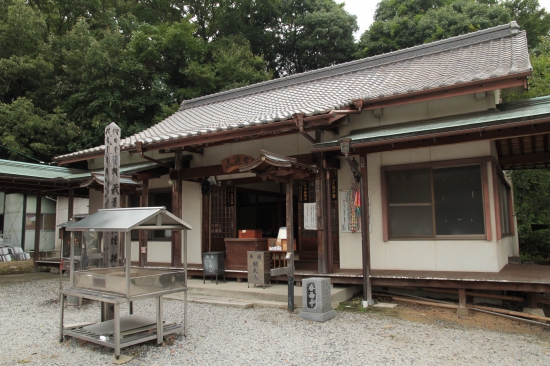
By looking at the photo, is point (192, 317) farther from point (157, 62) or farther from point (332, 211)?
point (157, 62)

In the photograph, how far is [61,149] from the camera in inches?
676

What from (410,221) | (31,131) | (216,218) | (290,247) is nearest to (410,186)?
(410,221)

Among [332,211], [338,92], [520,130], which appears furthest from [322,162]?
[520,130]

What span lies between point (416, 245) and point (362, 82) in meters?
4.50

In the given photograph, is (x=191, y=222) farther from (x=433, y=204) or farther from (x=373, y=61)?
(x=373, y=61)

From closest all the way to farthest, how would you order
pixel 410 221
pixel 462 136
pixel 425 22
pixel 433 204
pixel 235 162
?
1. pixel 462 136
2. pixel 433 204
3. pixel 410 221
4. pixel 235 162
5. pixel 425 22

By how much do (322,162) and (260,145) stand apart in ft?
6.85

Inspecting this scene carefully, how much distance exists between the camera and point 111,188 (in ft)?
18.9

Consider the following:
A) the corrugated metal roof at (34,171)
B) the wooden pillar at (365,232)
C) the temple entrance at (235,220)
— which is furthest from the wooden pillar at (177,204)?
the wooden pillar at (365,232)

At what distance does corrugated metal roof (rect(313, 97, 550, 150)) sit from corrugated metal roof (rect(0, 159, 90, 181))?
26.5ft

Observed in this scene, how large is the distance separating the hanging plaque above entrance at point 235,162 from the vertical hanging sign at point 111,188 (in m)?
3.45

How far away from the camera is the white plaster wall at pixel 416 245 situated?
7305 millimetres

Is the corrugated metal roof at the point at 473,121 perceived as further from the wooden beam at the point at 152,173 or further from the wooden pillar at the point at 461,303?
the wooden beam at the point at 152,173

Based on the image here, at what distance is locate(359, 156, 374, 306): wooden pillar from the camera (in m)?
7.23
